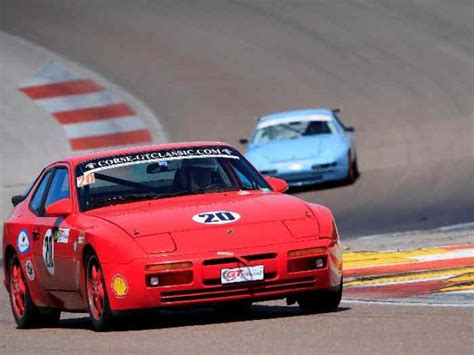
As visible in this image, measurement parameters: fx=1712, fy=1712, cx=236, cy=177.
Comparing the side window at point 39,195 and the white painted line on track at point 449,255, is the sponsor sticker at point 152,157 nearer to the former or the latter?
the side window at point 39,195

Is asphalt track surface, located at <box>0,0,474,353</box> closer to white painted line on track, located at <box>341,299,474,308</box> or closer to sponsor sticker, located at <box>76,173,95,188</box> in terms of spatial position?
white painted line on track, located at <box>341,299,474,308</box>

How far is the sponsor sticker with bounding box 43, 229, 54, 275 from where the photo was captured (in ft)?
36.6

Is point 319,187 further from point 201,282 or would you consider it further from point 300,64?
point 201,282

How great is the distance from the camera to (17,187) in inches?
946

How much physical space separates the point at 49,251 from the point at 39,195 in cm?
95

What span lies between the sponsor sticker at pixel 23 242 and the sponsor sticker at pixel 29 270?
0.31 ft

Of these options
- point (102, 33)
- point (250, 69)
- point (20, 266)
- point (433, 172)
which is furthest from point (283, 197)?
point (102, 33)

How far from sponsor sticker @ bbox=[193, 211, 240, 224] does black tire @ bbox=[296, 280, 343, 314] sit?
25.3 inches

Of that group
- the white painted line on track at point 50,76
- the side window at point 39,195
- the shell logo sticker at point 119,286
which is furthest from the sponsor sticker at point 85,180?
the white painted line on track at point 50,76

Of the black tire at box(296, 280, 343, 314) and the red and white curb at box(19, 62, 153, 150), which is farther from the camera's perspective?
the red and white curb at box(19, 62, 153, 150)

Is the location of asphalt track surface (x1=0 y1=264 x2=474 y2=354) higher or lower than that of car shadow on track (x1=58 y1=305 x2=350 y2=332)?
higher

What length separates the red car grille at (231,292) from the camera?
10070 millimetres

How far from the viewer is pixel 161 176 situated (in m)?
11.3

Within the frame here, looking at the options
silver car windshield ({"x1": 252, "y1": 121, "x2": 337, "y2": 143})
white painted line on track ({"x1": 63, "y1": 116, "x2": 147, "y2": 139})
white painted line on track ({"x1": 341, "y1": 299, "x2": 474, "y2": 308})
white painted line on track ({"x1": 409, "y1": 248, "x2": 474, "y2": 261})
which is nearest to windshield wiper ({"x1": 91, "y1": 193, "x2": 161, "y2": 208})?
white painted line on track ({"x1": 341, "y1": 299, "x2": 474, "y2": 308})
